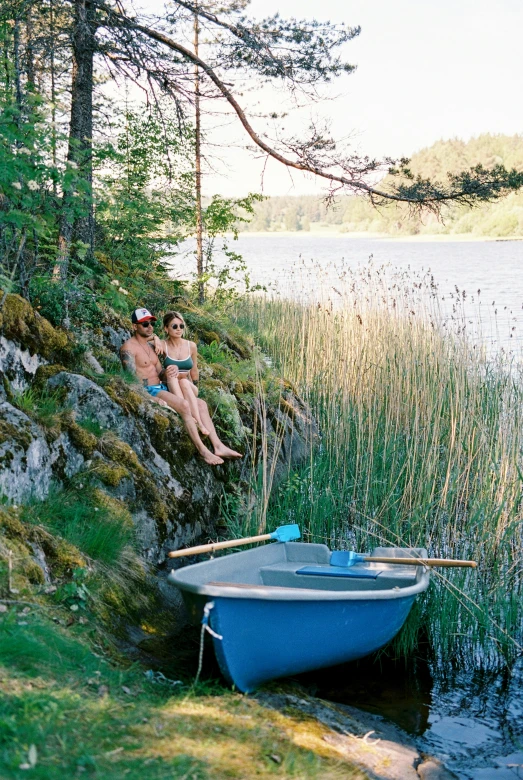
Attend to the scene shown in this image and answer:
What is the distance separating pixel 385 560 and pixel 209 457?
178 centimetres

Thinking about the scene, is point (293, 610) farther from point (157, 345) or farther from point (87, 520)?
point (157, 345)

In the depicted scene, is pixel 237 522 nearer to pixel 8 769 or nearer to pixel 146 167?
pixel 8 769

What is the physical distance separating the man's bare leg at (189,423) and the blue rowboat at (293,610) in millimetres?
1260

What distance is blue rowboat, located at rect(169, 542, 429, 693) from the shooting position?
11.6ft

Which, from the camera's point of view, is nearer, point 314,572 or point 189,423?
point 314,572

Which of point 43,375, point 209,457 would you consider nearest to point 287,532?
point 209,457

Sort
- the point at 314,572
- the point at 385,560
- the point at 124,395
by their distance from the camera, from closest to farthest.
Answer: the point at 385,560, the point at 314,572, the point at 124,395

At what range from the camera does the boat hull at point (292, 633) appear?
3541 mm

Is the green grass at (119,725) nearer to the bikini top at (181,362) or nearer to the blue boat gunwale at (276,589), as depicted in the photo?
the blue boat gunwale at (276,589)

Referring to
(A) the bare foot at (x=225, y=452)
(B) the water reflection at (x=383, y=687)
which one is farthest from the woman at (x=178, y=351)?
(B) the water reflection at (x=383, y=687)

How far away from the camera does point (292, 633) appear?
148 inches

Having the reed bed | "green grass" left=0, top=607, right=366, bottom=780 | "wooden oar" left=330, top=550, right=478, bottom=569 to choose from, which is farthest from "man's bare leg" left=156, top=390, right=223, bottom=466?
"green grass" left=0, top=607, right=366, bottom=780

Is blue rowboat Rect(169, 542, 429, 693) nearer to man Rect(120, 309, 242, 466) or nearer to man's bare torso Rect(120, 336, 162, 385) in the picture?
man Rect(120, 309, 242, 466)

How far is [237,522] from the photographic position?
18.4 ft
